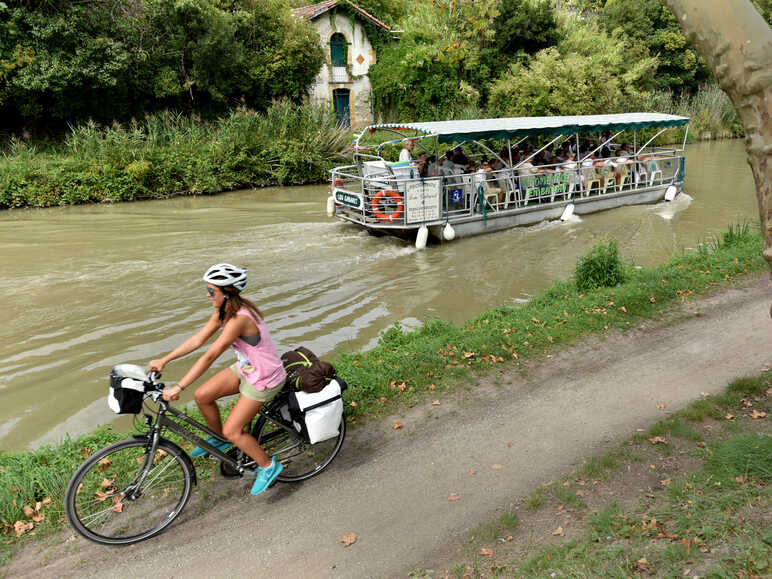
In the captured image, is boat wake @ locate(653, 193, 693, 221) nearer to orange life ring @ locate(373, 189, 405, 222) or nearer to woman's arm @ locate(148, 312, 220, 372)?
orange life ring @ locate(373, 189, 405, 222)

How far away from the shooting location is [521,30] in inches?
1264

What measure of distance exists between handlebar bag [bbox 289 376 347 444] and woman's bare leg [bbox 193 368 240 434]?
Result: 0.47m

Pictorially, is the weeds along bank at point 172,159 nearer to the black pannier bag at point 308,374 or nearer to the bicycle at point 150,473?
the bicycle at point 150,473

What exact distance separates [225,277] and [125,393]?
3.40 ft

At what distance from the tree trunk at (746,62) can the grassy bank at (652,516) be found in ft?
5.69

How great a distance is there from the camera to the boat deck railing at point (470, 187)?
1491cm

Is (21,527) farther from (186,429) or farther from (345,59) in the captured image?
(345,59)

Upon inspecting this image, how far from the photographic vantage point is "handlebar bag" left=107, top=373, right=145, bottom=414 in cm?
400

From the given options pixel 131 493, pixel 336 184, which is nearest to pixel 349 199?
pixel 336 184

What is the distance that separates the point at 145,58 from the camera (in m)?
26.7

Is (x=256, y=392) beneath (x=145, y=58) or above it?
beneath

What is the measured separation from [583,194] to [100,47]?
67.2 ft

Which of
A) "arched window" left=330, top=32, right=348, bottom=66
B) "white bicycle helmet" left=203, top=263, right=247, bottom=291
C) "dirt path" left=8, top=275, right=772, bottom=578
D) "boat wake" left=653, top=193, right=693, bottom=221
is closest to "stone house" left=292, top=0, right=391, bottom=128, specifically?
"arched window" left=330, top=32, right=348, bottom=66

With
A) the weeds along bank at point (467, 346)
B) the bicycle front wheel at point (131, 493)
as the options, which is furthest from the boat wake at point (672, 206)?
the bicycle front wheel at point (131, 493)
